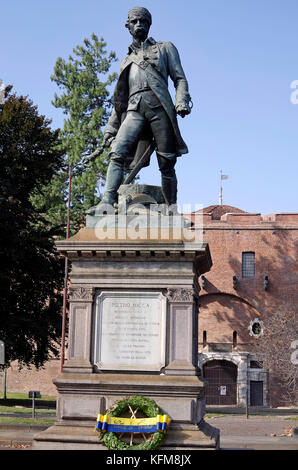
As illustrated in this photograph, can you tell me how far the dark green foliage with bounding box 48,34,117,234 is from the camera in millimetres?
41594

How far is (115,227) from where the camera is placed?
34.3 feet

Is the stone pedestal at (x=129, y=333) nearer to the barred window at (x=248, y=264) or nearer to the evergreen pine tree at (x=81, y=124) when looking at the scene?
the evergreen pine tree at (x=81, y=124)

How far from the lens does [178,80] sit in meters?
11.3

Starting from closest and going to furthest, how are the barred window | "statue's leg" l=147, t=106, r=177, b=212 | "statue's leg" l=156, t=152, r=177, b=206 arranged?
"statue's leg" l=147, t=106, r=177, b=212 → "statue's leg" l=156, t=152, r=177, b=206 → the barred window

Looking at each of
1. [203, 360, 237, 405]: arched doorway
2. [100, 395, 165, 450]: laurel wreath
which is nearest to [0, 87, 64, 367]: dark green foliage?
[100, 395, 165, 450]: laurel wreath

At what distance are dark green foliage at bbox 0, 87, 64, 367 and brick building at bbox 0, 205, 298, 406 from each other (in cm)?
2066

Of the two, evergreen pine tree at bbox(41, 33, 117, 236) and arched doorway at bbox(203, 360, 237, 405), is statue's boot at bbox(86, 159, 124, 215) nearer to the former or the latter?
evergreen pine tree at bbox(41, 33, 117, 236)

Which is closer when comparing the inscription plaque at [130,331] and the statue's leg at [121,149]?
the inscription plaque at [130,331]

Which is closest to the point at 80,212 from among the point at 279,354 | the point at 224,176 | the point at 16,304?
the point at 16,304

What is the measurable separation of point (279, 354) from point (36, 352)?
17871mm

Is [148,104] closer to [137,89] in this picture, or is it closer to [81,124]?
[137,89]

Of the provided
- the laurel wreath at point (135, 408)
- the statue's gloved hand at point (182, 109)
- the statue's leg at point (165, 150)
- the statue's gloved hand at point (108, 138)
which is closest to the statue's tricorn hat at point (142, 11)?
the statue's leg at point (165, 150)

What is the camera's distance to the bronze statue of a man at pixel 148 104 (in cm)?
1112

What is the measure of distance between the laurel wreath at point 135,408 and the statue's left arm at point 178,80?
15.2 feet
